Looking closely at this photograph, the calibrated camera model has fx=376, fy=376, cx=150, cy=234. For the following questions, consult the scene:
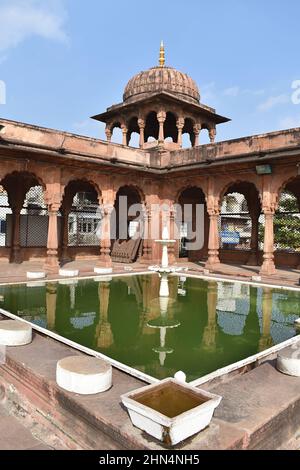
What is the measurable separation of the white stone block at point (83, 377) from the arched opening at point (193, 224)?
13.8 metres

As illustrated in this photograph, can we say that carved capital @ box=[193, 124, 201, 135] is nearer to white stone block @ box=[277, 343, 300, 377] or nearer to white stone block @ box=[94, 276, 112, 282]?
white stone block @ box=[94, 276, 112, 282]

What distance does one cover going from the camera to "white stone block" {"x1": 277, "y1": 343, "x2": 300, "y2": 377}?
3.68 meters

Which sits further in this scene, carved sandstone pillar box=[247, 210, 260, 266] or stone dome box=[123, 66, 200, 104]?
stone dome box=[123, 66, 200, 104]

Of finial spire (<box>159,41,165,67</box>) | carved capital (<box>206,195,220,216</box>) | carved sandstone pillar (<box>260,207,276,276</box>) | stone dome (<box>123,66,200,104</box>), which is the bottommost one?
carved sandstone pillar (<box>260,207,276,276</box>)

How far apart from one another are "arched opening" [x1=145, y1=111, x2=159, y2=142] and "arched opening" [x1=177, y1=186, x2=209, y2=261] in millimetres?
3843

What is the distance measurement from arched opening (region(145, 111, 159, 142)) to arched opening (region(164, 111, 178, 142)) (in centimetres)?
50

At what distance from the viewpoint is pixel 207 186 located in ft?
45.2

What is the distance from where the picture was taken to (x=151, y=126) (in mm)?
18828

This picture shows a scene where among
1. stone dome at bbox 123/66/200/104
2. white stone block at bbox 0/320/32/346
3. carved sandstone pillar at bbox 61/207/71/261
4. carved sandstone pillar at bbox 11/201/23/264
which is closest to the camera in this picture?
white stone block at bbox 0/320/32/346

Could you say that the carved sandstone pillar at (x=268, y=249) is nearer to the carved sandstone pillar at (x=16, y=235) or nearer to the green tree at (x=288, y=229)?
the carved sandstone pillar at (x=16, y=235)

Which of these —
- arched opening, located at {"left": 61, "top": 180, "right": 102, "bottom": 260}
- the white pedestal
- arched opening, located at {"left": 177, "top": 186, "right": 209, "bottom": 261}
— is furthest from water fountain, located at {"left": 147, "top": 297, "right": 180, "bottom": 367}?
arched opening, located at {"left": 177, "top": 186, "right": 209, "bottom": 261}

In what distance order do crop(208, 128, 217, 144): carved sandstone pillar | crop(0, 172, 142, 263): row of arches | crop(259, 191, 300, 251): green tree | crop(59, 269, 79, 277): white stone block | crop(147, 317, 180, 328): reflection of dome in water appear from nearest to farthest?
crop(147, 317, 180, 328): reflection of dome in water → crop(59, 269, 79, 277): white stone block → crop(0, 172, 142, 263): row of arches → crop(208, 128, 217, 144): carved sandstone pillar → crop(259, 191, 300, 251): green tree

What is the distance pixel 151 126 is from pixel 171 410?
57.1 feet

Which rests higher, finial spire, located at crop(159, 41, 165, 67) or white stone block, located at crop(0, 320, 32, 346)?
finial spire, located at crop(159, 41, 165, 67)
